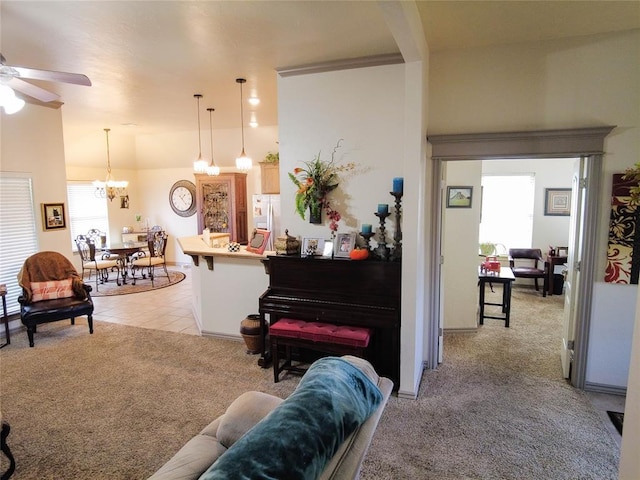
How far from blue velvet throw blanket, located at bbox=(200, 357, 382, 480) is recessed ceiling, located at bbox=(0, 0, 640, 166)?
1899 mm

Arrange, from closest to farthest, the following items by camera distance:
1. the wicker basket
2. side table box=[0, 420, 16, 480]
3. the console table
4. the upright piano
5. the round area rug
→ side table box=[0, 420, 16, 480]
the upright piano
the wicker basket
the console table
the round area rug

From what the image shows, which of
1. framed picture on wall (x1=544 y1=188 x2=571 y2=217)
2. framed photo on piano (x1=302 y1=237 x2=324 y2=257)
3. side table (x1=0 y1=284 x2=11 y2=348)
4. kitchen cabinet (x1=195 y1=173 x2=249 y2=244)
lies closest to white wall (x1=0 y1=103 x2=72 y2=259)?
side table (x1=0 y1=284 x2=11 y2=348)

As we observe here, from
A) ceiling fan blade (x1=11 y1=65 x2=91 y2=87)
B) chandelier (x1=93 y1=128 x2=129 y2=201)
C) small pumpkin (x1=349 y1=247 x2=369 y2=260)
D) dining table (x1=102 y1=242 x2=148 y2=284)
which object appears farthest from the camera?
chandelier (x1=93 y1=128 x2=129 y2=201)

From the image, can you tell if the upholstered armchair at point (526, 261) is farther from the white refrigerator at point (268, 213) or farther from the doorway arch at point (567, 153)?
the white refrigerator at point (268, 213)

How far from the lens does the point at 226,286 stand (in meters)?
4.41

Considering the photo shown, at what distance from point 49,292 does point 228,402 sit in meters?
3.11

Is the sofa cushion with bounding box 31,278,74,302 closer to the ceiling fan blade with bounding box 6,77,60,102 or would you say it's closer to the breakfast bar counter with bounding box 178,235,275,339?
the breakfast bar counter with bounding box 178,235,275,339

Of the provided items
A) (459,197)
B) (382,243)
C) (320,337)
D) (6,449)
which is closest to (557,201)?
(459,197)

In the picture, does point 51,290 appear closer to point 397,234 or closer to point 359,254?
point 359,254

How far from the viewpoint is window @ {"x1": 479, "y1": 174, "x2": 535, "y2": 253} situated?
6824mm

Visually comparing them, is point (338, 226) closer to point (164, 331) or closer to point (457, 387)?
point (457, 387)

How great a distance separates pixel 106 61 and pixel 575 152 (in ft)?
13.6

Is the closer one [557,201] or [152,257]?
[557,201]

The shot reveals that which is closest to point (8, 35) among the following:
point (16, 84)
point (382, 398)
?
point (16, 84)
